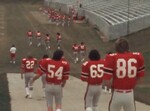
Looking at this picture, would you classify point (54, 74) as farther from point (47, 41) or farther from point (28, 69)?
point (47, 41)

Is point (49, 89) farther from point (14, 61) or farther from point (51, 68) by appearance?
point (14, 61)

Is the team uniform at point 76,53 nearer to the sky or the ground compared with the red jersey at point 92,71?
nearer to the ground

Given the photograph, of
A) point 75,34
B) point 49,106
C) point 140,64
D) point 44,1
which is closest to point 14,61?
point 75,34

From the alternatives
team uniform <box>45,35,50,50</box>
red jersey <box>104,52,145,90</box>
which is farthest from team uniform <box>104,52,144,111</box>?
team uniform <box>45,35,50,50</box>

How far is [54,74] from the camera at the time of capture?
1265cm

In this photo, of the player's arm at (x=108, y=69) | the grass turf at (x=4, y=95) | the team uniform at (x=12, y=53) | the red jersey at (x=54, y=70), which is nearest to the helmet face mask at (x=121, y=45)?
the player's arm at (x=108, y=69)

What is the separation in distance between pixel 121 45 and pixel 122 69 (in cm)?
45

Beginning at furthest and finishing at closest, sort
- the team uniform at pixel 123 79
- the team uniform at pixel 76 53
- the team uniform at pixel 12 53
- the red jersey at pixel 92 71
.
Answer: the team uniform at pixel 76 53 < the team uniform at pixel 12 53 < the red jersey at pixel 92 71 < the team uniform at pixel 123 79

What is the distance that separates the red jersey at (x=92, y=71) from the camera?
40.2 ft

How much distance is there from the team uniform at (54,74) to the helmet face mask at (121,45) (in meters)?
3.62

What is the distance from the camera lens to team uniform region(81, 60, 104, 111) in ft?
40.3

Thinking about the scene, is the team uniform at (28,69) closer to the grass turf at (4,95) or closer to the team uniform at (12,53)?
the grass turf at (4,95)

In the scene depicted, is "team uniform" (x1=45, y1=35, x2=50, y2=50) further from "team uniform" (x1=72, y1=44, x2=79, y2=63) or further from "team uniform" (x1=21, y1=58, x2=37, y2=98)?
"team uniform" (x1=21, y1=58, x2=37, y2=98)

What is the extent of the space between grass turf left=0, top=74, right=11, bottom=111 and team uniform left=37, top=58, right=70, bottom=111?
5132 millimetres
